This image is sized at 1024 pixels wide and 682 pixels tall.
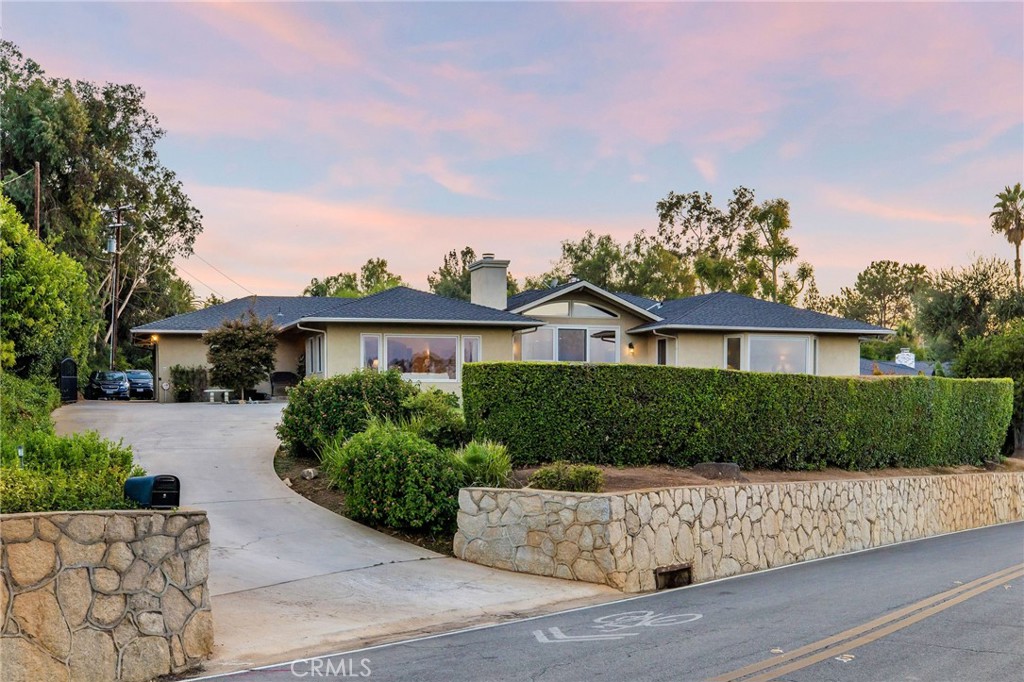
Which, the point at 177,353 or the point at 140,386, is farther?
the point at 140,386

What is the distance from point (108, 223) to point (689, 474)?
157 feet

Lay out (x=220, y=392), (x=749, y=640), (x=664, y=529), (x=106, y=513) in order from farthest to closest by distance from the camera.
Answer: (x=220, y=392) < (x=664, y=529) < (x=749, y=640) < (x=106, y=513)

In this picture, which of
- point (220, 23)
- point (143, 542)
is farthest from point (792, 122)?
point (143, 542)

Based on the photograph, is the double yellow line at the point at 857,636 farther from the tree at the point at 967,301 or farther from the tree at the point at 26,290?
the tree at the point at 967,301

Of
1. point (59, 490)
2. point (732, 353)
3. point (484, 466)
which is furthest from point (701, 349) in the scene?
point (59, 490)

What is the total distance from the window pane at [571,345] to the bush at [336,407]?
12.2 metres

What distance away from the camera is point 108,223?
5416 centimetres

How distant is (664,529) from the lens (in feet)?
43.4

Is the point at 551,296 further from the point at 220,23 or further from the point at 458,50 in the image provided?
the point at 220,23

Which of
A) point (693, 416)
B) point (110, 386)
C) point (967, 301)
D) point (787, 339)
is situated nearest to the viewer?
point (693, 416)

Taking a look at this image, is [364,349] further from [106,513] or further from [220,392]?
[106,513]

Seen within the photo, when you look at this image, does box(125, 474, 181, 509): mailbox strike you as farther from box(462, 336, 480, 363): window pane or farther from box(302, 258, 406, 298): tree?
box(302, 258, 406, 298): tree

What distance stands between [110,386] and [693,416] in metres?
29.2
